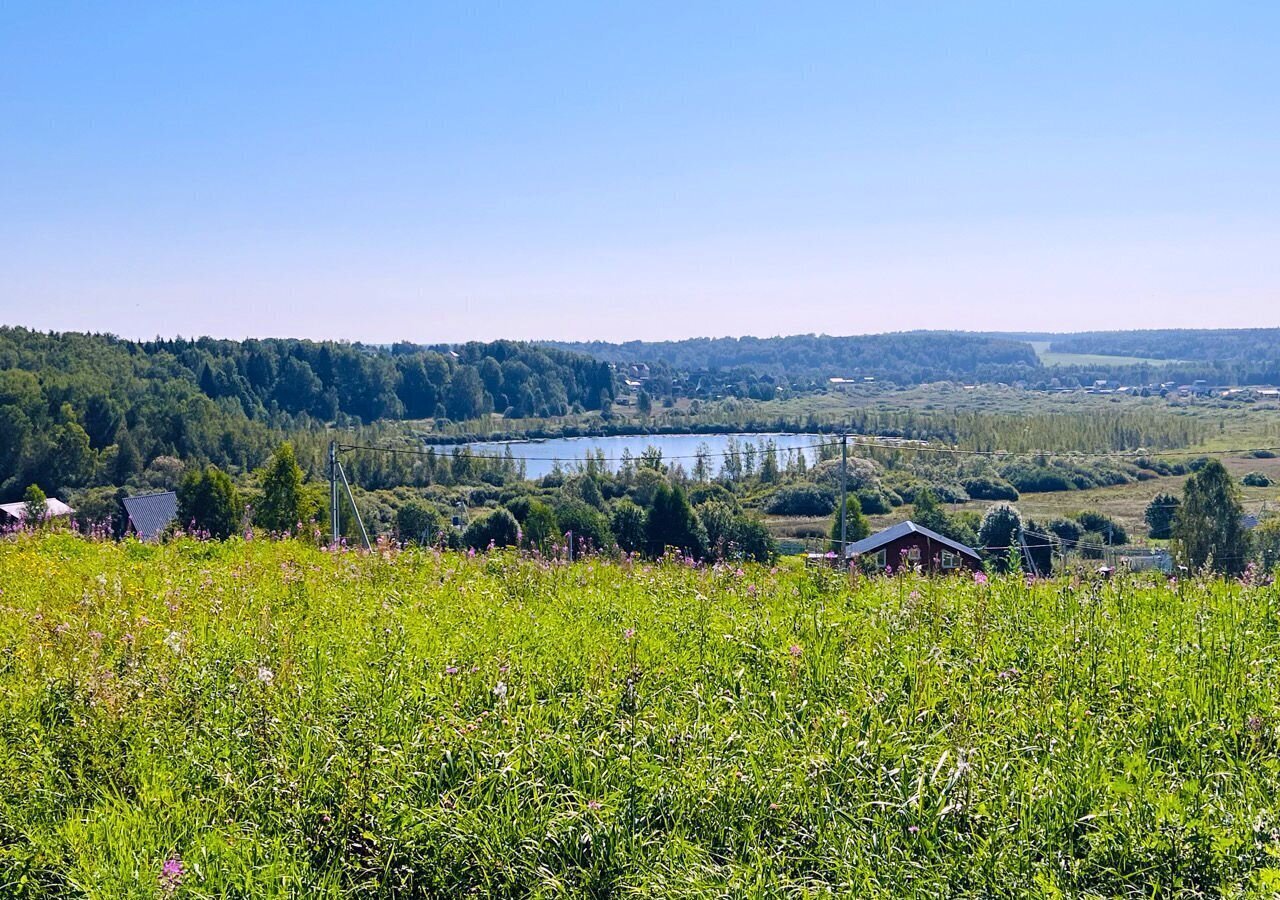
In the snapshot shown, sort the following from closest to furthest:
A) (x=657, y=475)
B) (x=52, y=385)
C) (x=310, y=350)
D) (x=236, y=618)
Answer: (x=236, y=618), (x=657, y=475), (x=52, y=385), (x=310, y=350)

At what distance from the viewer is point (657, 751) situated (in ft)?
12.0

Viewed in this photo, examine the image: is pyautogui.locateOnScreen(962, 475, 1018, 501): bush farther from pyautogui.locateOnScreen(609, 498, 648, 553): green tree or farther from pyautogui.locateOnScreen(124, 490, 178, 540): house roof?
pyautogui.locateOnScreen(124, 490, 178, 540): house roof

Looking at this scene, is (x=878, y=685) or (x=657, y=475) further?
(x=657, y=475)

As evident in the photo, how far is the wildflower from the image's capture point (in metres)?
2.91

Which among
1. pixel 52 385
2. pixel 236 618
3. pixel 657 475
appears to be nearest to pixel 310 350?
pixel 52 385

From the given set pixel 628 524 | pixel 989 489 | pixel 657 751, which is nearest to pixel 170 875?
pixel 657 751

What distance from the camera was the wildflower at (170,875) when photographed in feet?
9.53

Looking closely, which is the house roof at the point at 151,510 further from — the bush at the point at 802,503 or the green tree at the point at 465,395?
the green tree at the point at 465,395

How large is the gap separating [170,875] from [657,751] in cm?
159

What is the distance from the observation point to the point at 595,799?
→ 334 centimetres

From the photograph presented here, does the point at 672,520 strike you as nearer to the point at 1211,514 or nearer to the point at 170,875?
the point at 1211,514

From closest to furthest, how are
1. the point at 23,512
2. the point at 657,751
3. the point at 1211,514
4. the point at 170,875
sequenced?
1. the point at 170,875
2. the point at 657,751
3. the point at 23,512
4. the point at 1211,514

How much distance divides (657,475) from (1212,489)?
1275 inches

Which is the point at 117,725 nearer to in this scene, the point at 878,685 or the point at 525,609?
the point at 525,609
